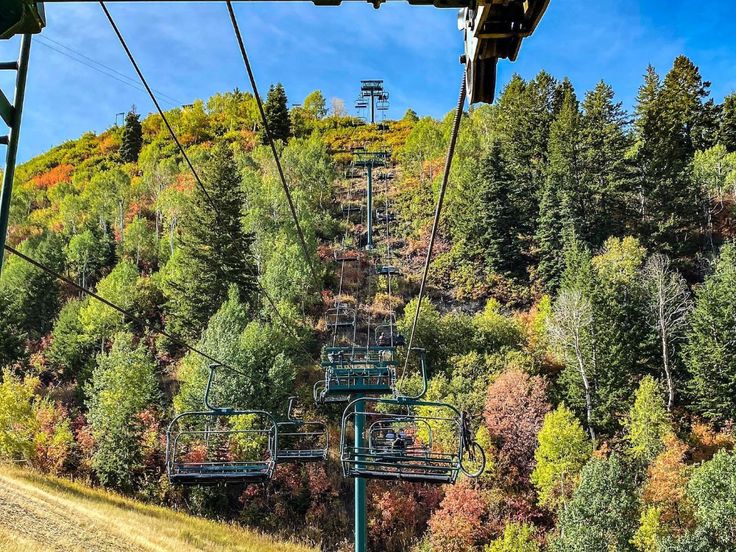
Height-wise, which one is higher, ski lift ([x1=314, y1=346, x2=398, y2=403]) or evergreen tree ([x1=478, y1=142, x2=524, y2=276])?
evergreen tree ([x1=478, y1=142, x2=524, y2=276])

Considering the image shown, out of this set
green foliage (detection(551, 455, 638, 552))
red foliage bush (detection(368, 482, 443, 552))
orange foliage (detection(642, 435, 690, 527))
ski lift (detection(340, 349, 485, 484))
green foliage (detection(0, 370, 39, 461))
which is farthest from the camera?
green foliage (detection(0, 370, 39, 461))

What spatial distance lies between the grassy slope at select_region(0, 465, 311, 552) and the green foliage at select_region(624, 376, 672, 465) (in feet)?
54.8

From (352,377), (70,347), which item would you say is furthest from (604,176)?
(70,347)

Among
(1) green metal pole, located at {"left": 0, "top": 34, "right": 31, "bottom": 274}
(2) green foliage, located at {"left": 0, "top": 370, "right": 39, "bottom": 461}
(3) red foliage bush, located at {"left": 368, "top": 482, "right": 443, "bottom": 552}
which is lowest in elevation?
(3) red foliage bush, located at {"left": 368, "top": 482, "right": 443, "bottom": 552}

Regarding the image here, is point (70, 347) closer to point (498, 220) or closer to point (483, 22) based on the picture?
point (498, 220)

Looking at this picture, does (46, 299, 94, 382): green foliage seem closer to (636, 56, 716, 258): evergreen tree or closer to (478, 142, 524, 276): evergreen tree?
(478, 142, 524, 276): evergreen tree

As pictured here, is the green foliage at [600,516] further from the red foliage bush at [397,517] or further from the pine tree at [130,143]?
the pine tree at [130,143]

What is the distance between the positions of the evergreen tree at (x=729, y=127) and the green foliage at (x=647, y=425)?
4375cm

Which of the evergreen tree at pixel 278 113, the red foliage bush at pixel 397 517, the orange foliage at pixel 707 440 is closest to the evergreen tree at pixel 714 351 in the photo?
the orange foliage at pixel 707 440

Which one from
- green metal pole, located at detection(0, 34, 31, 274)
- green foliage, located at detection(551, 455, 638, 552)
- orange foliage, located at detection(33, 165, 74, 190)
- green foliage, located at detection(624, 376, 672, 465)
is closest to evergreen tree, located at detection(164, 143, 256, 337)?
green foliage, located at detection(551, 455, 638, 552)

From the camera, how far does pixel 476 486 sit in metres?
28.3

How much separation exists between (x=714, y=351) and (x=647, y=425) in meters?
6.03

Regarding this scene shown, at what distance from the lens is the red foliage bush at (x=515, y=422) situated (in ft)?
95.5

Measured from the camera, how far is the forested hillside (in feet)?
88.8
